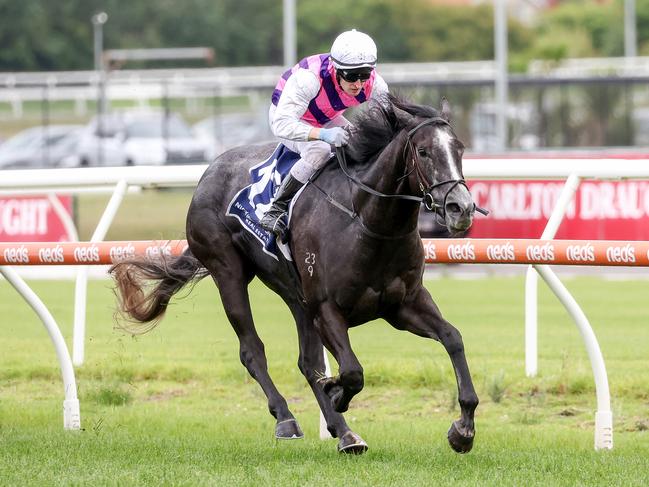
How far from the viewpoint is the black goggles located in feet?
18.7

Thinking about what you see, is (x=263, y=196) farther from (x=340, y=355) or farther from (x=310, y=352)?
(x=340, y=355)

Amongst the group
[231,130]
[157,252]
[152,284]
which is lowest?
[152,284]

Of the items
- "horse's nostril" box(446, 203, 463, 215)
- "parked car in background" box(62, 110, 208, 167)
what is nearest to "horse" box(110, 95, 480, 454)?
"horse's nostril" box(446, 203, 463, 215)

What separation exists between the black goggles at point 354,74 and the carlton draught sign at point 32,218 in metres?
8.42

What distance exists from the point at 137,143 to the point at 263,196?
19.5 meters

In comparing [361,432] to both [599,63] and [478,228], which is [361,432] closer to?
[478,228]

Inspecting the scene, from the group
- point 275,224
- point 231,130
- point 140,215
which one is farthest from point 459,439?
point 231,130

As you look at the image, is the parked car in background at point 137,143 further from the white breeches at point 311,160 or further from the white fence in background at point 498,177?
the white breeches at point 311,160

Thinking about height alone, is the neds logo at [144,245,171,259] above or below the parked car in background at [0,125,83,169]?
below

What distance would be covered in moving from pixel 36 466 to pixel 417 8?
48.0 m

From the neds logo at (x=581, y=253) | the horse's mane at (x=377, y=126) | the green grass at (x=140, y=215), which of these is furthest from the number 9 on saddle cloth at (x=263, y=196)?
the green grass at (x=140, y=215)

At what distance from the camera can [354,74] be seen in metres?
5.71

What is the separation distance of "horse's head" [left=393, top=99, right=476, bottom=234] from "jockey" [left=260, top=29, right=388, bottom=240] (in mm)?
319

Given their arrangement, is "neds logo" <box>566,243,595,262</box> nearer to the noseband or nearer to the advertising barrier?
the advertising barrier
